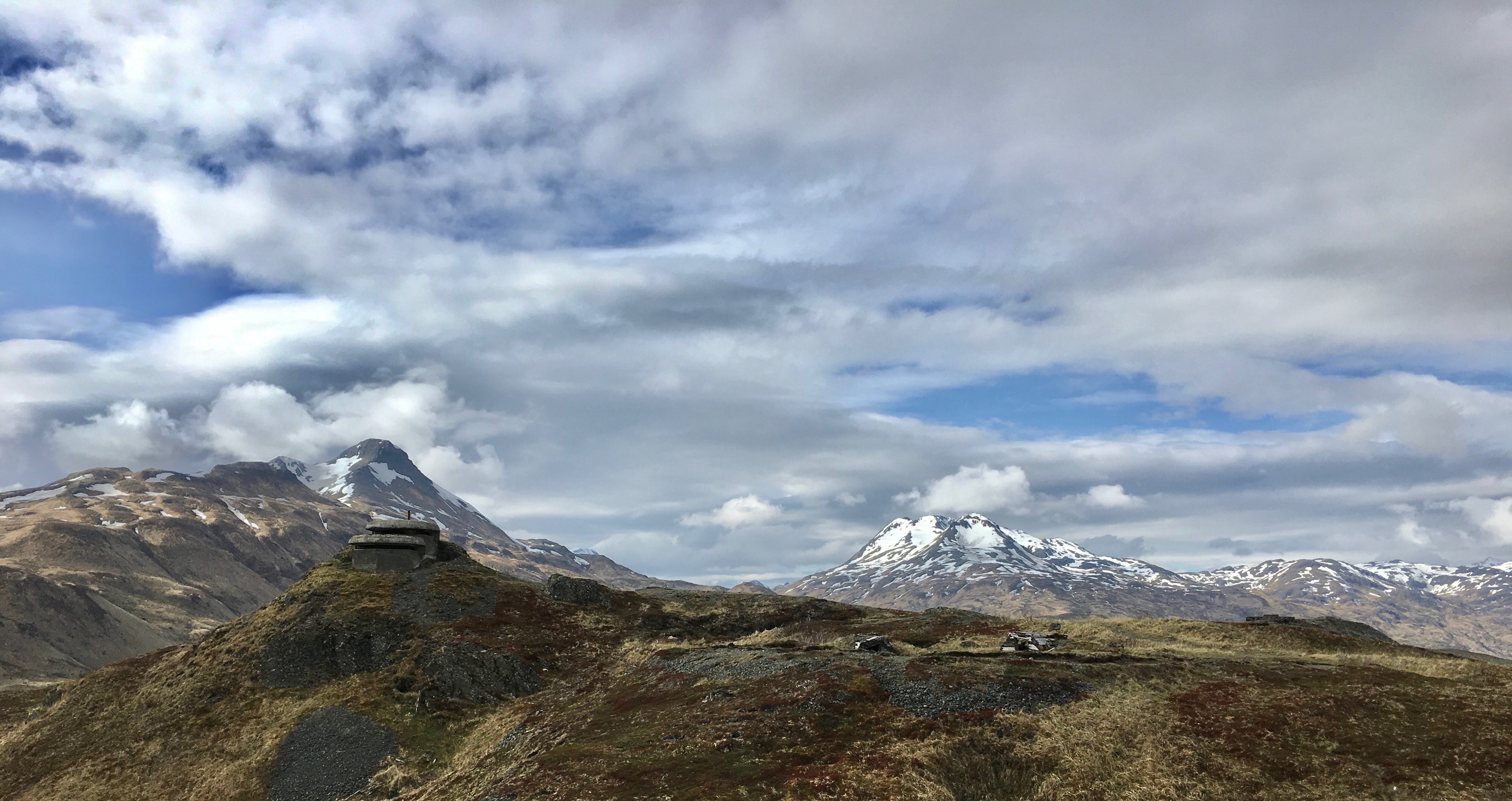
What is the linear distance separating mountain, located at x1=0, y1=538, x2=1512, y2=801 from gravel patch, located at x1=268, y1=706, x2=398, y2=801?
0.15m

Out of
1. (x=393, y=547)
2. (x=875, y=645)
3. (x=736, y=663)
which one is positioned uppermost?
(x=393, y=547)

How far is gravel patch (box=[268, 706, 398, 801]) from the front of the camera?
160 ft

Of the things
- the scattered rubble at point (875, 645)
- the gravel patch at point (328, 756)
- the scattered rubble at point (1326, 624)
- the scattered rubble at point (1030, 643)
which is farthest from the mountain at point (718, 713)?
the scattered rubble at point (1326, 624)

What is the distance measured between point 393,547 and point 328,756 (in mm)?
34039

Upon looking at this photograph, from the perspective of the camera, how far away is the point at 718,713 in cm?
4697

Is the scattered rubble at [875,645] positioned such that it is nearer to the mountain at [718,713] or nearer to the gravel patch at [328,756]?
the mountain at [718,713]

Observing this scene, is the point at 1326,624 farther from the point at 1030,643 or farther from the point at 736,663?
the point at 736,663

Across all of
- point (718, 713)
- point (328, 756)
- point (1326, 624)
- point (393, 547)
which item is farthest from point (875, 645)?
point (393, 547)

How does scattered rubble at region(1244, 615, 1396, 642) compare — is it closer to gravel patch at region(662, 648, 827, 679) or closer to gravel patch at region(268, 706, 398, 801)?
gravel patch at region(662, 648, 827, 679)

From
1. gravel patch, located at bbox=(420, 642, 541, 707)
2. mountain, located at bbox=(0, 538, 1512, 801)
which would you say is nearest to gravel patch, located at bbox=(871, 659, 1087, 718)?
mountain, located at bbox=(0, 538, 1512, 801)

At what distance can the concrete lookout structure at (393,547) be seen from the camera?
82188mm

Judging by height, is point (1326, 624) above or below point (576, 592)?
below

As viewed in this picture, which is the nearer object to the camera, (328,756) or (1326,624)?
(328,756)

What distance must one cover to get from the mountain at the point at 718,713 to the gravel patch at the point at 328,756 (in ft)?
0.48
